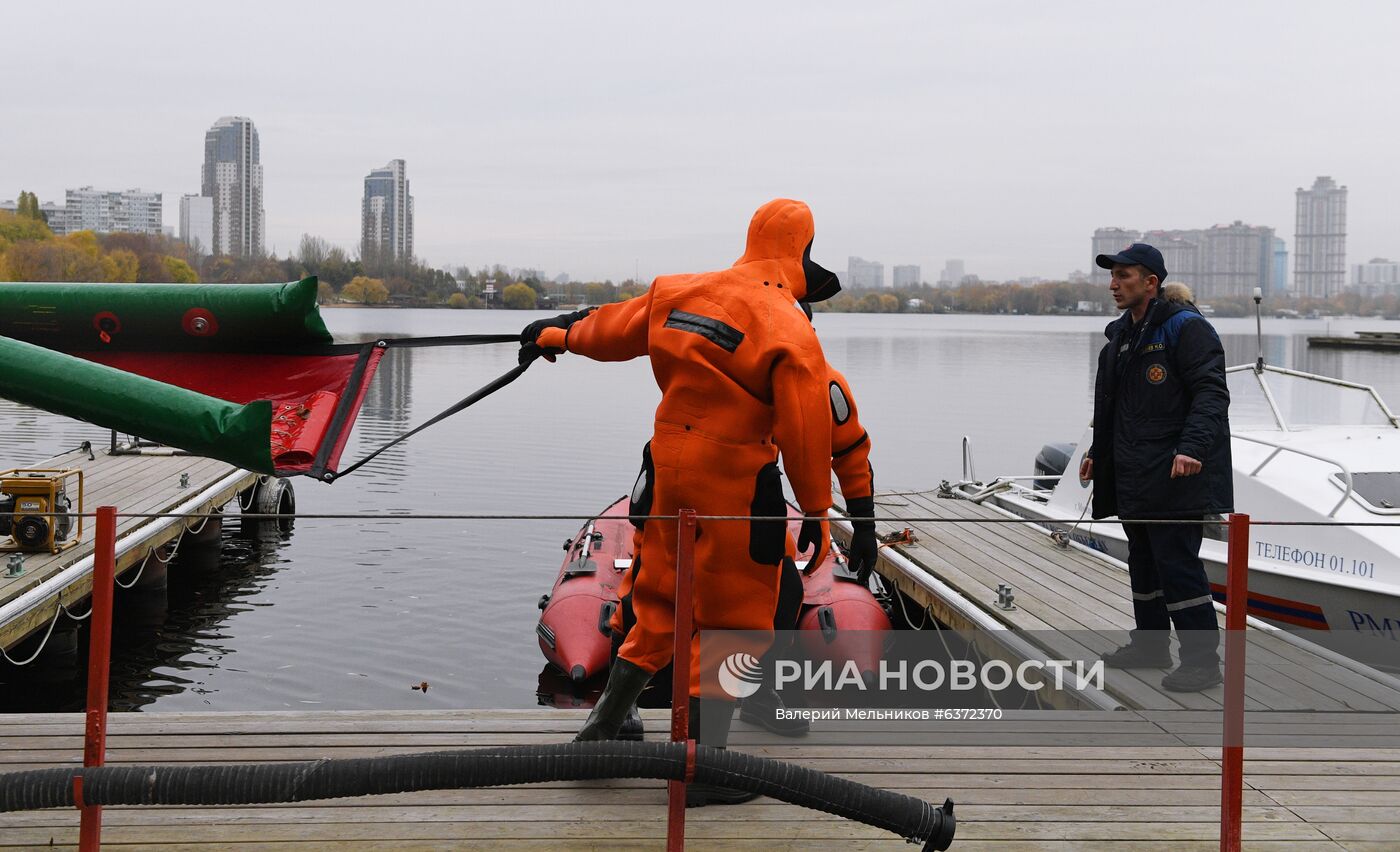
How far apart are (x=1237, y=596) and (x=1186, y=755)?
1.36 metres

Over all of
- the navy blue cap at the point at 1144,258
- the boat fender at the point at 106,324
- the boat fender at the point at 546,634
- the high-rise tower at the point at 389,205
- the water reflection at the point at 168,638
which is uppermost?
the high-rise tower at the point at 389,205

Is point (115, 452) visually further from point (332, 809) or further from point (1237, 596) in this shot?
point (1237, 596)

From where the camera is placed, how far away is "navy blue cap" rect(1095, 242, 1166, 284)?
5.75 m

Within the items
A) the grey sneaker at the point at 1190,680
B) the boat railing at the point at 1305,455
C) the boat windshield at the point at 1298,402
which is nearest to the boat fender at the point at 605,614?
the grey sneaker at the point at 1190,680

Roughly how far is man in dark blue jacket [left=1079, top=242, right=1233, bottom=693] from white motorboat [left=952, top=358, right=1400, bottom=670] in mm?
1977

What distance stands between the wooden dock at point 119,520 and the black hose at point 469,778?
254cm

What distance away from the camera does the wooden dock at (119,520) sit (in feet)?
28.8

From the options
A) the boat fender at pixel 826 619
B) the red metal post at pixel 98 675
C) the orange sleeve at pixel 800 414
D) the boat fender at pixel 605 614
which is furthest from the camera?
the boat fender at pixel 605 614

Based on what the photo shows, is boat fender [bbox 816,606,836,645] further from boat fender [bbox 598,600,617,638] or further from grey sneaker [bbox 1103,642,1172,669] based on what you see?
grey sneaker [bbox 1103,642,1172,669]

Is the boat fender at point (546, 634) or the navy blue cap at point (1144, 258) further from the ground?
the navy blue cap at point (1144, 258)

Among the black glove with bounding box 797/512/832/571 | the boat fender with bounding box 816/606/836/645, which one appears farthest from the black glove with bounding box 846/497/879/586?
the boat fender with bounding box 816/606/836/645

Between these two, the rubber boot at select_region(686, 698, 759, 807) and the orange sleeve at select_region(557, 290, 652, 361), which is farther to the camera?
the orange sleeve at select_region(557, 290, 652, 361)

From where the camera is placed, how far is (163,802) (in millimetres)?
3682

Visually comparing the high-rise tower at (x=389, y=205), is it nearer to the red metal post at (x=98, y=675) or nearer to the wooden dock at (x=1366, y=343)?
the wooden dock at (x=1366, y=343)
